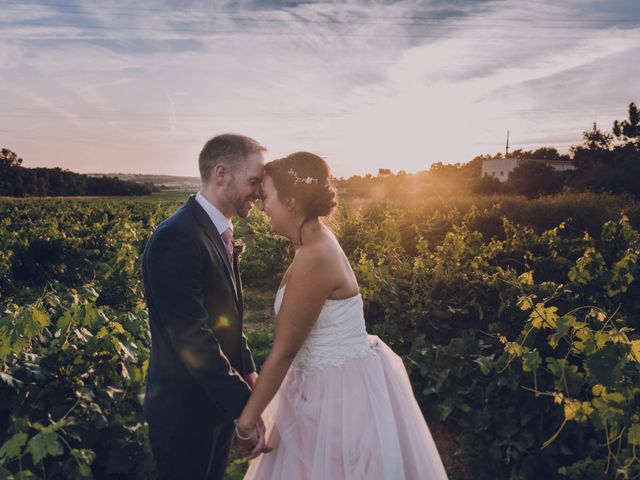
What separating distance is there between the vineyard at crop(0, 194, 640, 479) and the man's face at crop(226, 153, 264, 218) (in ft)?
2.76

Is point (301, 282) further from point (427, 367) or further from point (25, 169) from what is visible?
point (25, 169)

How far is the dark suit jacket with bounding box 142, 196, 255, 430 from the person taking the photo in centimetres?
200

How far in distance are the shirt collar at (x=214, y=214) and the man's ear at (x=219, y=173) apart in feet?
0.39

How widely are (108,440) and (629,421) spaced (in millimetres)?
3158

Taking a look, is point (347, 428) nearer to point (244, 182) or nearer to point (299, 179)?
point (299, 179)

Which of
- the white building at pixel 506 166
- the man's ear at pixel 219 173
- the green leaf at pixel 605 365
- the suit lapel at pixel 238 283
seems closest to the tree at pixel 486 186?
the white building at pixel 506 166

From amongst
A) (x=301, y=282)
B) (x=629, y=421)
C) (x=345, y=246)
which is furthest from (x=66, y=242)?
(x=629, y=421)

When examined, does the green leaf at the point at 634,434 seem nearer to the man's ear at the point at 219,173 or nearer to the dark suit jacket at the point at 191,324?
the dark suit jacket at the point at 191,324

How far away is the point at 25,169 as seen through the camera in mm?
77688

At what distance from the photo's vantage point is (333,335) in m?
2.21

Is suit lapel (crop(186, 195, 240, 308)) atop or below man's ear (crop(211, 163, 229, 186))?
below

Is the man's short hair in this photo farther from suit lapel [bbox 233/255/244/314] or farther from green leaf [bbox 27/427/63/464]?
green leaf [bbox 27/427/63/464]

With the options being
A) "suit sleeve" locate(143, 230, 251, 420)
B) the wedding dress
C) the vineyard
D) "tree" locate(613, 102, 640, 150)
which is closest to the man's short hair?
"suit sleeve" locate(143, 230, 251, 420)

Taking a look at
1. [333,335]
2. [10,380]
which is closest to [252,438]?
[333,335]
